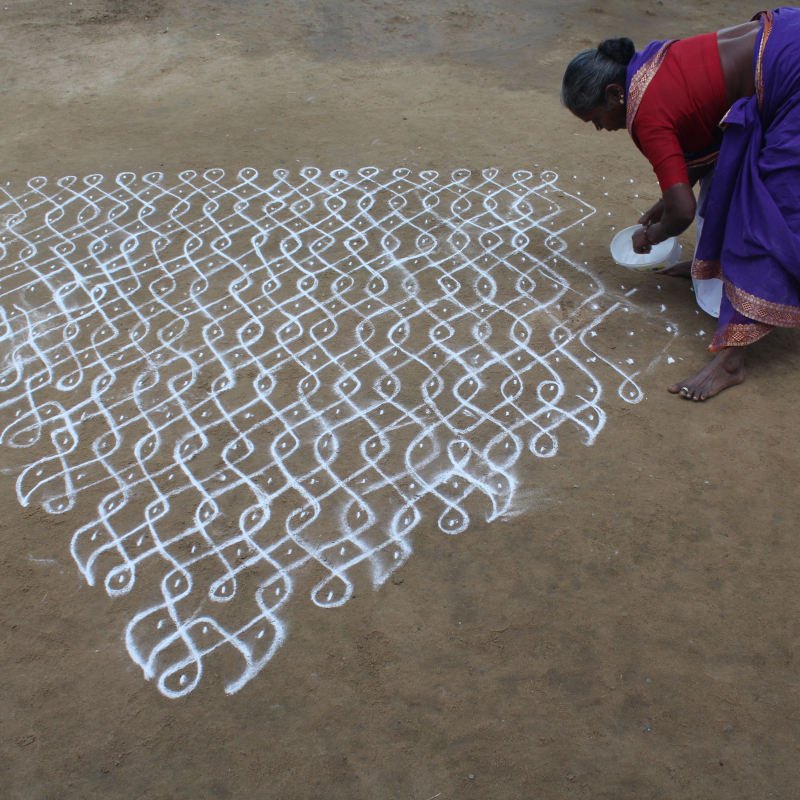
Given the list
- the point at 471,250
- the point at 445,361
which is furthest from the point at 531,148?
the point at 445,361

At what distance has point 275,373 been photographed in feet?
9.93

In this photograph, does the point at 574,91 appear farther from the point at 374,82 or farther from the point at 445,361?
the point at 374,82

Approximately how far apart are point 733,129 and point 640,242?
0.63 metres

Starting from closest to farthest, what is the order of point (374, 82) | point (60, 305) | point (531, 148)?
1. point (60, 305)
2. point (531, 148)
3. point (374, 82)

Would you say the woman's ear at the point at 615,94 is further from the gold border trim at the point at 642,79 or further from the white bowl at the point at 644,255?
the white bowl at the point at 644,255

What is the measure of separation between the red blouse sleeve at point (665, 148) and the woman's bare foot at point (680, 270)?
818mm

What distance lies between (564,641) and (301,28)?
6.43 meters

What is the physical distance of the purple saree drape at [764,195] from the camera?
244 centimetres

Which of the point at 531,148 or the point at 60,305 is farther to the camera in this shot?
the point at 531,148

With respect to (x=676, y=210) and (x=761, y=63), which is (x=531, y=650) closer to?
(x=676, y=210)

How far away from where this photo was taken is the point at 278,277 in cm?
354

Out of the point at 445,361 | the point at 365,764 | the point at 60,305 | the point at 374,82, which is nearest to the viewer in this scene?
the point at 365,764

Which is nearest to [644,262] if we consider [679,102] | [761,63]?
[679,102]

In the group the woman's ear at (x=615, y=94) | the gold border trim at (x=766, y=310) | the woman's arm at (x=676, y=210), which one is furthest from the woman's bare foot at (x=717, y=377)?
the woman's ear at (x=615, y=94)
